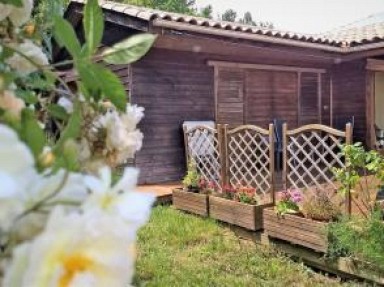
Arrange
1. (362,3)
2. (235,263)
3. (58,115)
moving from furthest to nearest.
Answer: (362,3)
(235,263)
(58,115)

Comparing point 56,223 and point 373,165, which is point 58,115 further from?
point 373,165

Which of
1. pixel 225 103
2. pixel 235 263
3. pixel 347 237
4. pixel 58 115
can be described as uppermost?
pixel 225 103

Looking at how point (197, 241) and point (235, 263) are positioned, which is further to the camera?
point (197, 241)

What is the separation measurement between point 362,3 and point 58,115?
25061 mm

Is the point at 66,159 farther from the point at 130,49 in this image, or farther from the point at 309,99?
the point at 309,99

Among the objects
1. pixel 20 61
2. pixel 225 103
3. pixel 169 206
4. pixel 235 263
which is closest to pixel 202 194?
pixel 169 206

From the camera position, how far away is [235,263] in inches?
148

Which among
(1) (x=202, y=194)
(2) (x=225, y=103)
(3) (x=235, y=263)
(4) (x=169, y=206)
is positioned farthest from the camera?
(2) (x=225, y=103)

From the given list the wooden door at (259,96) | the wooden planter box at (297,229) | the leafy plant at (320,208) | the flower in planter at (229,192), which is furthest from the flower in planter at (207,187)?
the wooden door at (259,96)

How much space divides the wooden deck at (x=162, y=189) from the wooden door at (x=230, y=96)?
61.5 inches

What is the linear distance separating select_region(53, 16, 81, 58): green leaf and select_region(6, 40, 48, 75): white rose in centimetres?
11

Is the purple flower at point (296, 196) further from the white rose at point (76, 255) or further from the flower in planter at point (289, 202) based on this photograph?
the white rose at point (76, 255)

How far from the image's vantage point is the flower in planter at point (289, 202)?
4.05 metres

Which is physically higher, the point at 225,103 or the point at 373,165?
the point at 225,103
